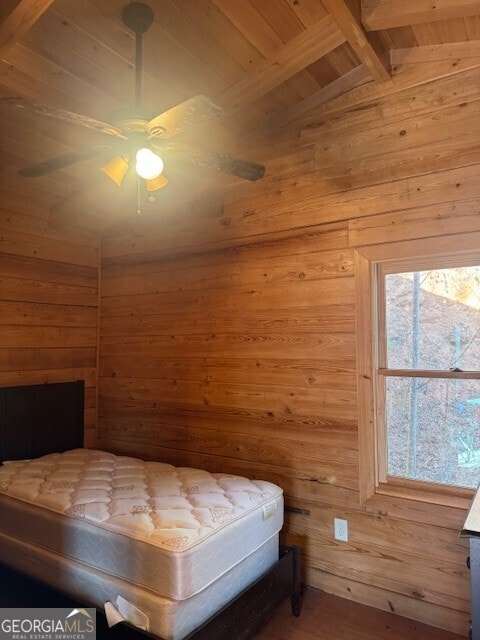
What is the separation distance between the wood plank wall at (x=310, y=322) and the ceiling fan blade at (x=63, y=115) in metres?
1.33

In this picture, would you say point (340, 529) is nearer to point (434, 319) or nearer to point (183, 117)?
point (434, 319)

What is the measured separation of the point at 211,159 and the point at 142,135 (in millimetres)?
341

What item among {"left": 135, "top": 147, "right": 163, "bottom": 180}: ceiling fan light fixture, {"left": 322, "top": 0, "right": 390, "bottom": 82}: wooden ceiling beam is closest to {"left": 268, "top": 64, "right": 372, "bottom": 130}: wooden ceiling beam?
{"left": 322, "top": 0, "right": 390, "bottom": 82}: wooden ceiling beam

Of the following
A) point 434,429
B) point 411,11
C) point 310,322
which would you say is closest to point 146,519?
point 310,322

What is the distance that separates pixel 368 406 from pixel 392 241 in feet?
3.13

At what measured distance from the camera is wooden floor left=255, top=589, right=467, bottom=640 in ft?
7.30

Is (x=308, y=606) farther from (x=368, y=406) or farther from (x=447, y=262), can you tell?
(x=447, y=262)

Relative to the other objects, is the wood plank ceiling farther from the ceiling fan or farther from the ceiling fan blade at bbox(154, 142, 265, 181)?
the ceiling fan blade at bbox(154, 142, 265, 181)

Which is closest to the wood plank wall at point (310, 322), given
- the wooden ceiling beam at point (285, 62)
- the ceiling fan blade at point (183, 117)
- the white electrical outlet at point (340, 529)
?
the white electrical outlet at point (340, 529)

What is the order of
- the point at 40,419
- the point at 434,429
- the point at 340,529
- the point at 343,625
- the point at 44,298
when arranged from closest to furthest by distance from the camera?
the point at 343,625
the point at 434,429
the point at 340,529
the point at 40,419
the point at 44,298

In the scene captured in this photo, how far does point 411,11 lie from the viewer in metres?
2.07

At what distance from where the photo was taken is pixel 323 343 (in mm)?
2672

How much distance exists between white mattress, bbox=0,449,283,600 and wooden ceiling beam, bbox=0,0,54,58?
2216 mm

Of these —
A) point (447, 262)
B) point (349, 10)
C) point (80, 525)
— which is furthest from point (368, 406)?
point (349, 10)
